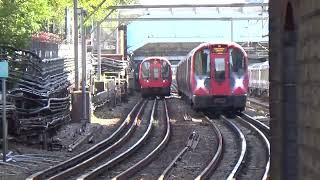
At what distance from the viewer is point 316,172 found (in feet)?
15.5

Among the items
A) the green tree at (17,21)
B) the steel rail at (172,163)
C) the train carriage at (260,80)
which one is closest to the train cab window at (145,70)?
the train carriage at (260,80)

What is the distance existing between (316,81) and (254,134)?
17.0 metres

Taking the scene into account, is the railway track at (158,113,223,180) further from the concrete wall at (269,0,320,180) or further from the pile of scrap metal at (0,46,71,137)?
the concrete wall at (269,0,320,180)

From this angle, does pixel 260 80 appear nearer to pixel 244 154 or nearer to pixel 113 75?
pixel 113 75

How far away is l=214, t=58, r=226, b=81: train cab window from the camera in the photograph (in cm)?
2811

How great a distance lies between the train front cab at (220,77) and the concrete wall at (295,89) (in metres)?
21.2

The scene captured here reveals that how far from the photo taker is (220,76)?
28.2m

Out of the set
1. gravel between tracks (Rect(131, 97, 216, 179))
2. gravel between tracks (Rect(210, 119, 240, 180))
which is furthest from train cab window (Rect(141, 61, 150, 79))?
gravel between tracks (Rect(210, 119, 240, 180))

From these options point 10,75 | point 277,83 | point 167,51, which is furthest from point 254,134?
point 167,51

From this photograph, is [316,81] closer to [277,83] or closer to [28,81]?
[277,83]

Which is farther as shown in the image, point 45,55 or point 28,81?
point 45,55

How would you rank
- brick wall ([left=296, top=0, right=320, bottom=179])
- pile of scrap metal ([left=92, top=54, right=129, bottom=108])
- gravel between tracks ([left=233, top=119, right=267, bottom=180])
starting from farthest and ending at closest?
1. pile of scrap metal ([left=92, top=54, right=129, bottom=108])
2. gravel between tracks ([left=233, top=119, right=267, bottom=180])
3. brick wall ([left=296, top=0, right=320, bottom=179])

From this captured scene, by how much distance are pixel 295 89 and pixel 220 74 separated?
72.4 feet

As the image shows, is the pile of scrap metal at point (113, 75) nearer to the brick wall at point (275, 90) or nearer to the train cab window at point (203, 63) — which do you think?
the train cab window at point (203, 63)
